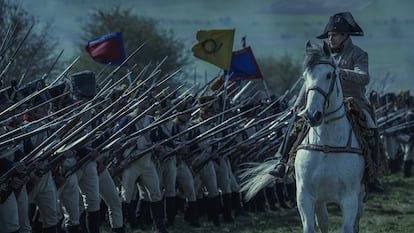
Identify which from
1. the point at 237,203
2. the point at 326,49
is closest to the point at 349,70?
the point at 326,49

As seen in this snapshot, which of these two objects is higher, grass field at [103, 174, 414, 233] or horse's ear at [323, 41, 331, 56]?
horse's ear at [323, 41, 331, 56]

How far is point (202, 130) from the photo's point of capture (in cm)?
1577

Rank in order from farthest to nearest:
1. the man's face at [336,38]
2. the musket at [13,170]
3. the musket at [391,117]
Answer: the musket at [391,117] → the man's face at [336,38] → the musket at [13,170]

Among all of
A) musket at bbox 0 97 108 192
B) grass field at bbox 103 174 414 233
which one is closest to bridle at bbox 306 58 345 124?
musket at bbox 0 97 108 192

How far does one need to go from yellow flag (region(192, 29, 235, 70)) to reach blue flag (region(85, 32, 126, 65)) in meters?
1.91

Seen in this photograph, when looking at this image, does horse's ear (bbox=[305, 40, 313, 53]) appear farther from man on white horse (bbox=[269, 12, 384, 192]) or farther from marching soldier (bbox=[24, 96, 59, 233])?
marching soldier (bbox=[24, 96, 59, 233])

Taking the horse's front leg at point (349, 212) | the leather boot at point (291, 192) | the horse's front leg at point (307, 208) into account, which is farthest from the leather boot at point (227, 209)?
the horse's front leg at point (349, 212)

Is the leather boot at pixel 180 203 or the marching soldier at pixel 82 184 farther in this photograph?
the leather boot at pixel 180 203

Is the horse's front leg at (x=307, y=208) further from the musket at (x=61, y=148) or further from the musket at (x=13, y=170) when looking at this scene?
the musket at (x=13, y=170)

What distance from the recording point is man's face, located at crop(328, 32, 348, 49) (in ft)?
35.4

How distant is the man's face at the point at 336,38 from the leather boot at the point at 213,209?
5.54 m

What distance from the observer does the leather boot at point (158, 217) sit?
46.0 feet

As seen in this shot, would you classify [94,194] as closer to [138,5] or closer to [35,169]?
[35,169]

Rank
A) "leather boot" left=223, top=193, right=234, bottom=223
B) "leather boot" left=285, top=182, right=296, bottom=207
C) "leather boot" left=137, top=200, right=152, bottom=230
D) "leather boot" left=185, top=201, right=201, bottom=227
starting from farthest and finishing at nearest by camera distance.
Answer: "leather boot" left=285, top=182, right=296, bottom=207 → "leather boot" left=223, top=193, right=234, bottom=223 → "leather boot" left=185, top=201, right=201, bottom=227 → "leather boot" left=137, top=200, right=152, bottom=230
